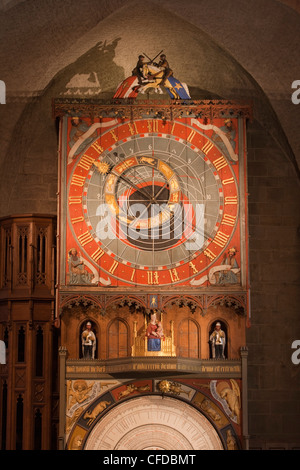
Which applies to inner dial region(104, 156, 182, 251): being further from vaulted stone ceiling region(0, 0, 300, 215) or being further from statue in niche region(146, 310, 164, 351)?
vaulted stone ceiling region(0, 0, 300, 215)

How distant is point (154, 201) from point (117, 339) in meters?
2.57

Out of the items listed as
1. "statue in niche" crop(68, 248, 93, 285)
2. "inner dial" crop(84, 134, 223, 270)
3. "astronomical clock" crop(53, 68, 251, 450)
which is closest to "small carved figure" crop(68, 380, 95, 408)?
"astronomical clock" crop(53, 68, 251, 450)

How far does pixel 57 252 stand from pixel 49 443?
3.40m

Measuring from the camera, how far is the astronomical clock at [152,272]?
19812 mm

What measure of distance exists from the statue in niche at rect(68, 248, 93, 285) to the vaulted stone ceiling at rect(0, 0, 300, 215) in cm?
211

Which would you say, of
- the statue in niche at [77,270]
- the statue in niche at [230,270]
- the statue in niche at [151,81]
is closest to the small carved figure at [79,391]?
the statue in niche at [77,270]

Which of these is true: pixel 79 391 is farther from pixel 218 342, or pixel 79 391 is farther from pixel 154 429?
pixel 218 342

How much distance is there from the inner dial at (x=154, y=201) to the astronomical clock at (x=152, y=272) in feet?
0.06

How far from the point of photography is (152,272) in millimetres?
20219

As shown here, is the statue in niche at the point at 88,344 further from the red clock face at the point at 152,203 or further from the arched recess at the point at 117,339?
the red clock face at the point at 152,203

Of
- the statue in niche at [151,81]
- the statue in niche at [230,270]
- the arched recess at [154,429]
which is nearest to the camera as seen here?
the arched recess at [154,429]

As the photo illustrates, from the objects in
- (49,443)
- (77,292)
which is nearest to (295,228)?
(77,292)

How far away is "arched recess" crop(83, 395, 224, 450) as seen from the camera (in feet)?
64.6

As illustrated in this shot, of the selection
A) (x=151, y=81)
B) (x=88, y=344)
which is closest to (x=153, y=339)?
(x=88, y=344)
